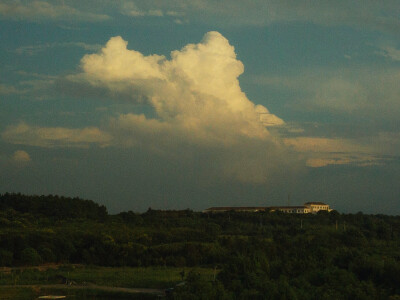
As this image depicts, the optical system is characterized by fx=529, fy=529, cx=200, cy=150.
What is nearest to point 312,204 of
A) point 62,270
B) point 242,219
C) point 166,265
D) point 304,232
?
point 242,219

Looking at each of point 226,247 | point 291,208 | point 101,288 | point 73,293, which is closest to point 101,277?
point 101,288

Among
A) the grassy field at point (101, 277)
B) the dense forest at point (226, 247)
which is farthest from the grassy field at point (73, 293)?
the dense forest at point (226, 247)

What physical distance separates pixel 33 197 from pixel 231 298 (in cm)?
6026

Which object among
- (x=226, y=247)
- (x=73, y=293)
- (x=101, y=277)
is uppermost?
(x=226, y=247)

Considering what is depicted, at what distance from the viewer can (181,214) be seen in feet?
283

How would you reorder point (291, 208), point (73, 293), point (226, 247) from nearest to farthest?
point (73, 293), point (226, 247), point (291, 208)

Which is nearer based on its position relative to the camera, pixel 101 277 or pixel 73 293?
pixel 73 293

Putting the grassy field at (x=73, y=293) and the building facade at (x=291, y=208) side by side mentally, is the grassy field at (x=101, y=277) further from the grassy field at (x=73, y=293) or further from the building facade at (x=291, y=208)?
the building facade at (x=291, y=208)

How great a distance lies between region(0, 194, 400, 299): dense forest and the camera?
78.4 ft

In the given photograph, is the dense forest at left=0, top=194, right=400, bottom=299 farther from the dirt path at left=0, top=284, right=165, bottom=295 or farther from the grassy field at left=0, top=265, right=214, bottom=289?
the dirt path at left=0, top=284, right=165, bottom=295

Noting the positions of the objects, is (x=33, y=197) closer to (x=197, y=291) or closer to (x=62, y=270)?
(x=62, y=270)

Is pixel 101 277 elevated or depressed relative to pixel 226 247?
depressed

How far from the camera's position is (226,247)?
51500 millimetres

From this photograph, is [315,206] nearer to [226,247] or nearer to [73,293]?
[226,247]
